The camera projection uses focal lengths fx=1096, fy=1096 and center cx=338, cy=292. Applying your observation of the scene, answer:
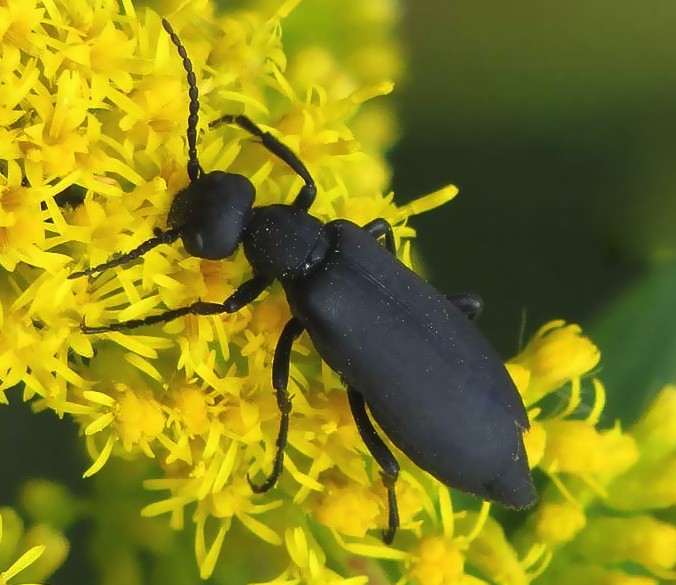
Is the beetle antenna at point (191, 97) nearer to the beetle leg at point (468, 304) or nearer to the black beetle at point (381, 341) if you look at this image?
the black beetle at point (381, 341)

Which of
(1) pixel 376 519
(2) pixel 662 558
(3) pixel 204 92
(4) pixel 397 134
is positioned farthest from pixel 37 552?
(4) pixel 397 134

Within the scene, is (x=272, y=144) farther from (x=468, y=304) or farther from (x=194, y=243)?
(x=468, y=304)

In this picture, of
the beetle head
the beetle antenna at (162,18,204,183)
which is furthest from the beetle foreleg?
the beetle antenna at (162,18,204,183)

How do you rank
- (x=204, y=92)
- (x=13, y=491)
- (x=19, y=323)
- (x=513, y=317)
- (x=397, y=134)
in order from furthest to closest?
(x=513, y=317) → (x=397, y=134) → (x=13, y=491) → (x=204, y=92) → (x=19, y=323)

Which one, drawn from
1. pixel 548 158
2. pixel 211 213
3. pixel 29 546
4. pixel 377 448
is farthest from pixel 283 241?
pixel 548 158

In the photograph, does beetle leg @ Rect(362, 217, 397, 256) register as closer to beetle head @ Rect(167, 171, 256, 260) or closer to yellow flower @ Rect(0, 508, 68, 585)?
beetle head @ Rect(167, 171, 256, 260)

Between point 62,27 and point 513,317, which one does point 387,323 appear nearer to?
point 62,27
